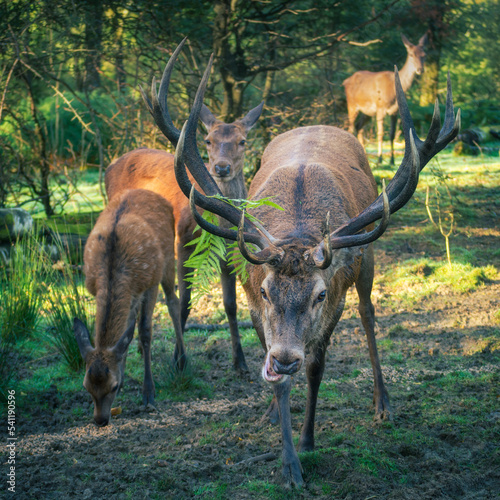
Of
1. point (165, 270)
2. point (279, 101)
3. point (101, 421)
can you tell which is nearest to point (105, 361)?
point (101, 421)

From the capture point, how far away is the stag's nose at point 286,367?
9.83 feet

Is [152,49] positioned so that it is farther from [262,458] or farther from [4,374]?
[262,458]

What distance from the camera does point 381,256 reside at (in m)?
7.80

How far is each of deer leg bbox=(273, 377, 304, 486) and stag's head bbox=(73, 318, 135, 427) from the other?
127 cm

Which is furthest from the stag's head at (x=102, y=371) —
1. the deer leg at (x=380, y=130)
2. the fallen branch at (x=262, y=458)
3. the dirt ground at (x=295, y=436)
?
the deer leg at (x=380, y=130)

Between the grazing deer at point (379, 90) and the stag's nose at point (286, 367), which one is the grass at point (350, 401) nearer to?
the stag's nose at point (286, 367)

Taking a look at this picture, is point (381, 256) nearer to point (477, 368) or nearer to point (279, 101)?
point (477, 368)


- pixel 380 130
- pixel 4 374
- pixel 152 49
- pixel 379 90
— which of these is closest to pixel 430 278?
pixel 4 374

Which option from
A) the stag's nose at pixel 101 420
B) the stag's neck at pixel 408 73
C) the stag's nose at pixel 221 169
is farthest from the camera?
the stag's neck at pixel 408 73

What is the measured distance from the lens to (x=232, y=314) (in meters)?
5.56

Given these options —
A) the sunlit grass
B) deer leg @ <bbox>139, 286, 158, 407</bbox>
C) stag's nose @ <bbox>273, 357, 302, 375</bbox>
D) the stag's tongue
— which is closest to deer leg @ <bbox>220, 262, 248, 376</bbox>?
deer leg @ <bbox>139, 286, 158, 407</bbox>

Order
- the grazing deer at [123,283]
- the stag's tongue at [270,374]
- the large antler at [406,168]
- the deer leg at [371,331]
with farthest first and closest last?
1. the deer leg at [371,331]
2. the grazing deer at [123,283]
3. the large antler at [406,168]
4. the stag's tongue at [270,374]

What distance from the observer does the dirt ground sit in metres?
3.38

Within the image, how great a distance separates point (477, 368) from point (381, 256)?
10.2 ft
